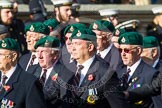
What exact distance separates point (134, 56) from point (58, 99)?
4.82 ft

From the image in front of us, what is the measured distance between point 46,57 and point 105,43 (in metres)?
1.78

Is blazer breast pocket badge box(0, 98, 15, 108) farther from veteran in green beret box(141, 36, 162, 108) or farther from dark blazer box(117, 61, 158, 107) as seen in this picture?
veteran in green beret box(141, 36, 162, 108)

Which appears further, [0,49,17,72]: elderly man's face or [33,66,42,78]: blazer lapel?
[33,66,42,78]: blazer lapel

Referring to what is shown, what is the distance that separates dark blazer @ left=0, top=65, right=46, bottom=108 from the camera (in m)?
9.67

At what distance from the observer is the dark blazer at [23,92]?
9.67 meters

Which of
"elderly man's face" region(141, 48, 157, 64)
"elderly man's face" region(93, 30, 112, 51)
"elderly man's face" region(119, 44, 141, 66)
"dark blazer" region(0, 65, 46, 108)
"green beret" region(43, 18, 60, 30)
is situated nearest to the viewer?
"dark blazer" region(0, 65, 46, 108)

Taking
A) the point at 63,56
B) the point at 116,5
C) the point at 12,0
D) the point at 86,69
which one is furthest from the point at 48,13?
the point at 86,69

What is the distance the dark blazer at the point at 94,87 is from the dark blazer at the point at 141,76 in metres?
0.66

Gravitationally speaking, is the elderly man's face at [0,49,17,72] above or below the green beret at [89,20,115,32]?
above

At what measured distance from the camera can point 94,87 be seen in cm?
1012

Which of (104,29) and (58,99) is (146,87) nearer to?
(58,99)

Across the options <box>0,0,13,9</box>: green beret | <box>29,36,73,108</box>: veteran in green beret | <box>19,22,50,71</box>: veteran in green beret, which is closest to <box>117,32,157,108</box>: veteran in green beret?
<box>29,36,73,108</box>: veteran in green beret

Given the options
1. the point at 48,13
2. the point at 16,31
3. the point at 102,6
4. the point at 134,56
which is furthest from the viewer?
the point at 102,6

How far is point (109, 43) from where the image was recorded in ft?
40.4
